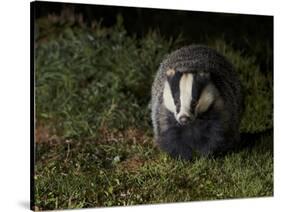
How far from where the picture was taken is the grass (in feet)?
9.86

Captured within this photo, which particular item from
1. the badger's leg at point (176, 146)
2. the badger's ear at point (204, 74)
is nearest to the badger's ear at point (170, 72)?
the badger's ear at point (204, 74)

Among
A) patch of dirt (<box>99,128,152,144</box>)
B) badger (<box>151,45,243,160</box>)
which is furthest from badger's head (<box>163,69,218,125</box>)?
patch of dirt (<box>99,128,152,144</box>)

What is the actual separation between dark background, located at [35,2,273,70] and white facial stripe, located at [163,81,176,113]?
37 centimetres

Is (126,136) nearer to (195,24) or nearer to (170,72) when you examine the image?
(170,72)

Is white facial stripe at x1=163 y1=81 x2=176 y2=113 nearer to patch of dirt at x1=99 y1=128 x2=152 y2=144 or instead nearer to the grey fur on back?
the grey fur on back

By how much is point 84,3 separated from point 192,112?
666mm

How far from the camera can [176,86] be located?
10.0ft

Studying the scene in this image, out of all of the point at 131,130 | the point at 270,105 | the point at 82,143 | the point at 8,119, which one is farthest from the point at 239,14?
the point at 8,119

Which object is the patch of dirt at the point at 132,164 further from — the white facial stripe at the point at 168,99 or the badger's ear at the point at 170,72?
the badger's ear at the point at 170,72

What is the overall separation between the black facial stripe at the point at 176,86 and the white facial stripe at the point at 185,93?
2 centimetres

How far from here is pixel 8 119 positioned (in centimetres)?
285

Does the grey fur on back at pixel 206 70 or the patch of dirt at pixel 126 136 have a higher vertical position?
the grey fur on back at pixel 206 70

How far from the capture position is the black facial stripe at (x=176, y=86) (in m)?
3.02

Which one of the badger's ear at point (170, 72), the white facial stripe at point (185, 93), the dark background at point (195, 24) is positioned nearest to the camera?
the white facial stripe at point (185, 93)
